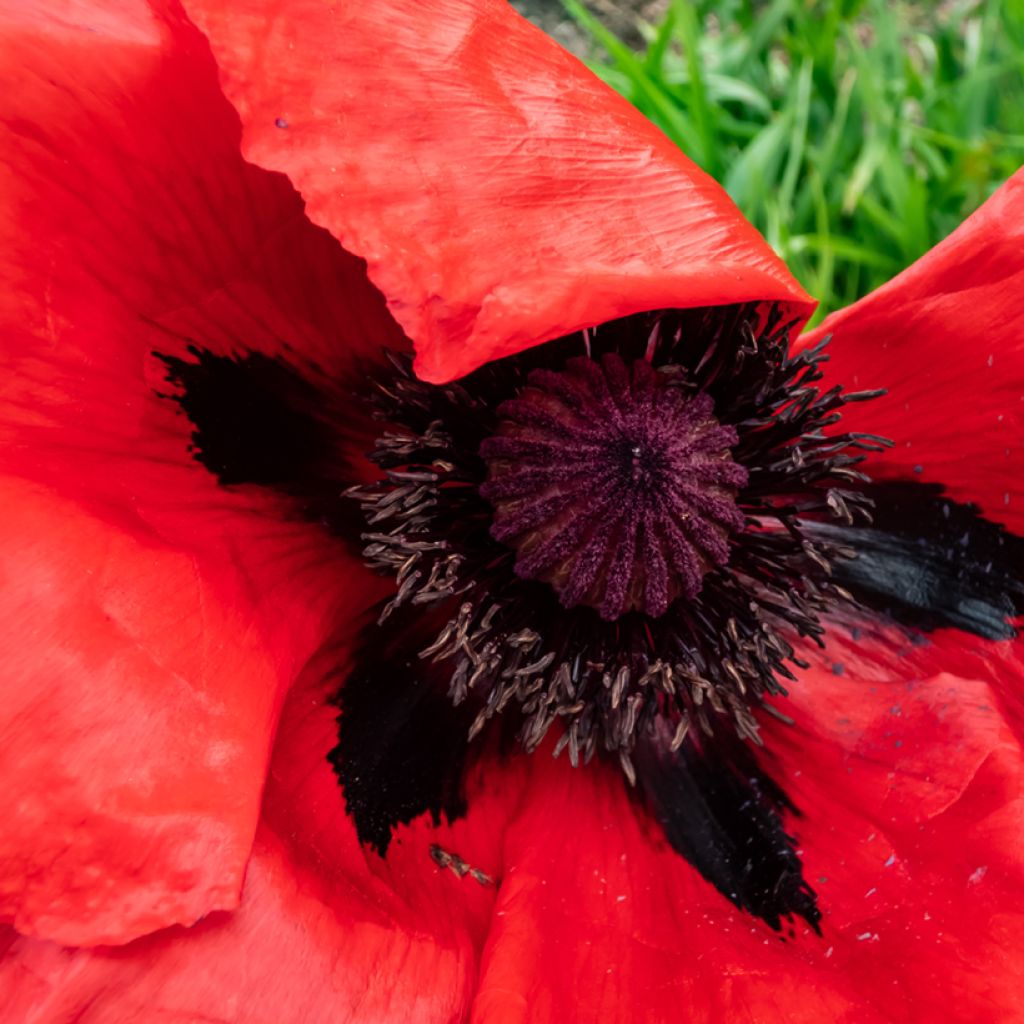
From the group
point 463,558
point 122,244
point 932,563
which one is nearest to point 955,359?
point 932,563

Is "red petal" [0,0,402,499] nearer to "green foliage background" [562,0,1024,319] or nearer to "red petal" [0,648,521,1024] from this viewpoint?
"red petal" [0,648,521,1024]

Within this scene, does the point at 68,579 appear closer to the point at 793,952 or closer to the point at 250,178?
the point at 250,178

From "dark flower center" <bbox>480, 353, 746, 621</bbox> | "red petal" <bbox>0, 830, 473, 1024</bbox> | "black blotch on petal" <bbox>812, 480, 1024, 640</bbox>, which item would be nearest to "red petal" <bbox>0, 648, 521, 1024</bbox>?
"red petal" <bbox>0, 830, 473, 1024</bbox>

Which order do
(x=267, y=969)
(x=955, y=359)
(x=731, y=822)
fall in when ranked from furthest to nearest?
(x=731, y=822)
(x=955, y=359)
(x=267, y=969)

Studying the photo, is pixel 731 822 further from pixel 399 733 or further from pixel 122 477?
pixel 122 477

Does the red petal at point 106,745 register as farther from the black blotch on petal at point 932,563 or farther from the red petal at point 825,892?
the black blotch on petal at point 932,563

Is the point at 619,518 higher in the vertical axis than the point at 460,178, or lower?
lower
